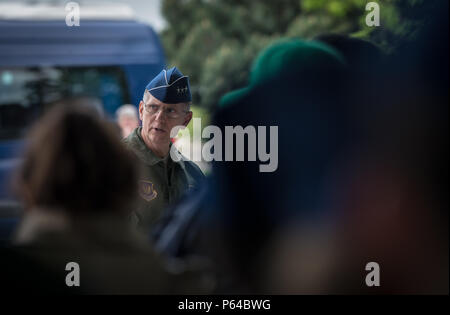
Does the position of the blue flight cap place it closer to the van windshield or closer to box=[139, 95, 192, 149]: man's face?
box=[139, 95, 192, 149]: man's face

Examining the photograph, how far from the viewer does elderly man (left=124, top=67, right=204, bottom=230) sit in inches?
71.6

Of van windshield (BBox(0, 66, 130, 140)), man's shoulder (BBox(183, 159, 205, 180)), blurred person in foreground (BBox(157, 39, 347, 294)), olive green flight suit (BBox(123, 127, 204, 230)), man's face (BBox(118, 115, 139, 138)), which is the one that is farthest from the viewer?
van windshield (BBox(0, 66, 130, 140))

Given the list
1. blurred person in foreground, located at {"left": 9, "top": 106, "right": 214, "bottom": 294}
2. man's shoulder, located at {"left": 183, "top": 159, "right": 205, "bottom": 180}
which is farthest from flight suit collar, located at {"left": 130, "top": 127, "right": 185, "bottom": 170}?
blurred person in foreground, located at {"left": 9, "top": 106, "right": 214, "bottom": 294}

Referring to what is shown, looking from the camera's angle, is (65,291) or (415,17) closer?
(65,291)

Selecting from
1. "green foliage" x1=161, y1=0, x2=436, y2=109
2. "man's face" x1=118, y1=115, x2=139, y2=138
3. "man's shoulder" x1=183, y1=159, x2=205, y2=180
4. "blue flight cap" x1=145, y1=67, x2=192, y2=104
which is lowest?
"man's shoulder" x1=183, y1=159, x2=205, y2=180

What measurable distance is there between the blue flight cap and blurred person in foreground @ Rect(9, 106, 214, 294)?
54cm

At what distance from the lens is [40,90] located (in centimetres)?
500

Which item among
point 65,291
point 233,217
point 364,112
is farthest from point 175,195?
point 364,112

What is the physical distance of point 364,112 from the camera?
1.49 meters

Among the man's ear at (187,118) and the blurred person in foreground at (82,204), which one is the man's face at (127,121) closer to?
the man's ear at (187,118)

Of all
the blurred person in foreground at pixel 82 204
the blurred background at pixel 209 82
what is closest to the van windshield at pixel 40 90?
the blurred background at pixel 209 82

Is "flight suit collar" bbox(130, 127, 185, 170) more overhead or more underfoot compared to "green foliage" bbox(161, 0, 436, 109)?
more underfoot

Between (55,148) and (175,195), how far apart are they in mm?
696
